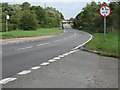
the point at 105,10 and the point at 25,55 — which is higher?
the point at 105,10

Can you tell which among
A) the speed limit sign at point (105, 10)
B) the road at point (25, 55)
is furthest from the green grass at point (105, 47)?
the speed limit sign at point (105, 10)

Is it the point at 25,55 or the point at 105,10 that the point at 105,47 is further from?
the point at 25,55

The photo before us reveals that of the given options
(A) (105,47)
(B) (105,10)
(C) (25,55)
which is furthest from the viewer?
(B) (105,10)

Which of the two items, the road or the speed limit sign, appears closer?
the road

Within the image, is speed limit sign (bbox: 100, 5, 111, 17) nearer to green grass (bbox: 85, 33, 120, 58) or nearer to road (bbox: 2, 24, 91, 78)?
green grass (bbox: 85, 33, 120, 58)

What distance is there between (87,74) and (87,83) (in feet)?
3.50

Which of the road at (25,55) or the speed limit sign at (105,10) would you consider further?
the speed limit sign at (105,10)

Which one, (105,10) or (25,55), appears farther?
(105,10)

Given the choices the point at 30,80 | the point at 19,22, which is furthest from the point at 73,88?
the point at 19,22

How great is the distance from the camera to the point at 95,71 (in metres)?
6.73

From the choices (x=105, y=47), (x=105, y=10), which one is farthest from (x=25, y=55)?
(x=105, y=10)

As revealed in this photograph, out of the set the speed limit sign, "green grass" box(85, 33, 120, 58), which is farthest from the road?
the speed limit sign

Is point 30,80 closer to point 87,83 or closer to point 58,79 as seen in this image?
point 58,79

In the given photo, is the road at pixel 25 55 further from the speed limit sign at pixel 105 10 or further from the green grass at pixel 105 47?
the speed limit sign at pixel 105 10
